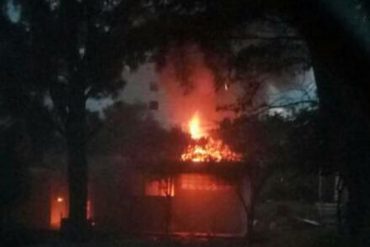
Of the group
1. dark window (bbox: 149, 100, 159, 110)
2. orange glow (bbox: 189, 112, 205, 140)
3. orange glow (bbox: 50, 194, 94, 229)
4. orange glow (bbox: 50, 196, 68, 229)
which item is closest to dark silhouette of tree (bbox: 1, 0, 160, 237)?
orange glow (bbox: 189, 112, 205, 140)

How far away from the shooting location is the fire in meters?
31.1

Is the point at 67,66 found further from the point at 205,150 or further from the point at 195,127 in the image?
the point at 195,127

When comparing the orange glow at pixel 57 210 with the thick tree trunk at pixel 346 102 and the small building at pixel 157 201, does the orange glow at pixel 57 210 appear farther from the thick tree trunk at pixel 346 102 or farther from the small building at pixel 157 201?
the thick tree trunk at pixel 346 102

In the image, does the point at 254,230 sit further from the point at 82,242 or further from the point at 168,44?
the point at 168,44

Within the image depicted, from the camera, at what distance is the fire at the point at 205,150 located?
31.1 m

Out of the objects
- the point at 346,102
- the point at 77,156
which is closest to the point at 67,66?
the point at 77,156

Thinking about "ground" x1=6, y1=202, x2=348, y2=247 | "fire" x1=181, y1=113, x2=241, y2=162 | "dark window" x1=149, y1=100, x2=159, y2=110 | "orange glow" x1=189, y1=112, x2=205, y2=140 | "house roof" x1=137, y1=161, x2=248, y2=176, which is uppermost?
"dark window" x1=149, y1=100, x2=159, y2=110

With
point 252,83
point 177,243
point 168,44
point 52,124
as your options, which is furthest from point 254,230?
point 168,44

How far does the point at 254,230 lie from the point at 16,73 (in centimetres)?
961

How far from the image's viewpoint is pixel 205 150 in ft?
112

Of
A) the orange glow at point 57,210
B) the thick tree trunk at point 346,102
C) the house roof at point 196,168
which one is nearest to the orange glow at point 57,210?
the orange glow at point 57,210

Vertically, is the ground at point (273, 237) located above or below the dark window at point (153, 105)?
below

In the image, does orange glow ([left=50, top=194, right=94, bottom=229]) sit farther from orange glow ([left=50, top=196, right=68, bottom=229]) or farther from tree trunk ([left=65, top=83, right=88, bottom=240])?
tree trunk ([left=65, top=83, right=88, bottom=240])

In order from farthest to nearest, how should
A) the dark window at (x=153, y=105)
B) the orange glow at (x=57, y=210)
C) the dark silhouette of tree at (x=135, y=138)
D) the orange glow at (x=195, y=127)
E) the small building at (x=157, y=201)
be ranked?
the dark window at (x=153, y=105) → the orange glow at (x=57, y=210) → the orange glow at (x=195, y=127) → the dark silhouette of tree at (x=135, y=138) → the small building at (x=157, y=201)
